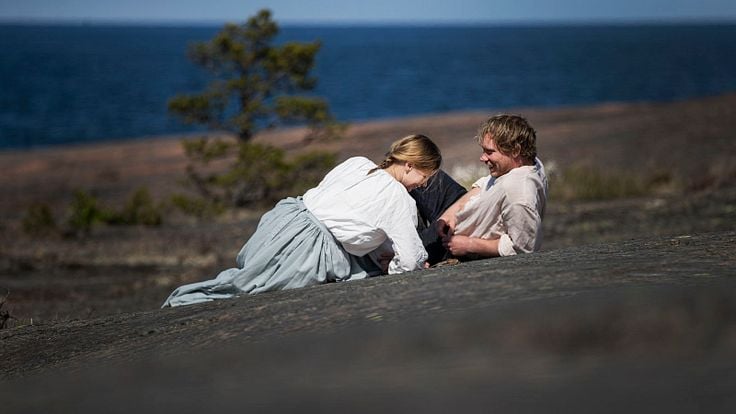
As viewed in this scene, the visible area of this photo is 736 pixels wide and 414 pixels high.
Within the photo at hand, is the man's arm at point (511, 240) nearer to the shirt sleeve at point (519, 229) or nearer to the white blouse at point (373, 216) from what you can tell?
the shirt sleeve at point (519, 229)

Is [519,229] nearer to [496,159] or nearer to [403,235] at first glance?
[496,159]

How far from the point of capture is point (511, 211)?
250 inches

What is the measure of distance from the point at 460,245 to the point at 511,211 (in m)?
0.46

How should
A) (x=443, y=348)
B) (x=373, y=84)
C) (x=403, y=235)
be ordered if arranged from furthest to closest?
1. (x=373, y=84)
2. (x=403, y=235)
3. (x=443, y=348)

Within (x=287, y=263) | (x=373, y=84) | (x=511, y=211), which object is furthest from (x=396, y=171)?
(x=373, y=84)

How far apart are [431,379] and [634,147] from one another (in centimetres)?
1805

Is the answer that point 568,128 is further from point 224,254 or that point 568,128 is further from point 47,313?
point 47,313

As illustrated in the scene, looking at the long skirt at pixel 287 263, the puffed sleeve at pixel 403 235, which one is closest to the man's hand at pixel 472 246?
the puffed sleeve at pixel 403 235

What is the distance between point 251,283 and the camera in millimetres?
6574

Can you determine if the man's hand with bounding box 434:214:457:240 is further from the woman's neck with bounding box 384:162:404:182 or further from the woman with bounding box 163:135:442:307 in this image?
the woman's neck with bounding box 384:162:404:182

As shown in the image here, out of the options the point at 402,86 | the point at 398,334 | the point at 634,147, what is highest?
the point at 398,334

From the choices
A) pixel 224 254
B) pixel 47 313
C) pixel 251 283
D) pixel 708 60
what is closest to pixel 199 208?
pixel 224 254

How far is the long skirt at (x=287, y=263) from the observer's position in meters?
6.51

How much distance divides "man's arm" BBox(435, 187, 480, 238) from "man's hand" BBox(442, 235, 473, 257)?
0.14m
